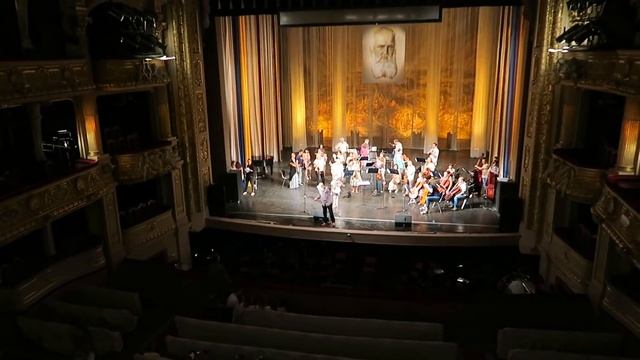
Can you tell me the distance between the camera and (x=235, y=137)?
16.1 m

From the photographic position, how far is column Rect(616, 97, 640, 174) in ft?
28.0

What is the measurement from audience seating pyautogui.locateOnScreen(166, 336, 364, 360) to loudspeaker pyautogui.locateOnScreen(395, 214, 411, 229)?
6.13 m

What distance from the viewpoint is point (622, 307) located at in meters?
7.99

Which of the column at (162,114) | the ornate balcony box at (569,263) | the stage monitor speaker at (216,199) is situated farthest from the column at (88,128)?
the ornate balcony box at (569,263)

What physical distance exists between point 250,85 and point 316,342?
1158 cm

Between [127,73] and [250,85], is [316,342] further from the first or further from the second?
[250,85]

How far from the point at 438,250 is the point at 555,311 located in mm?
3921

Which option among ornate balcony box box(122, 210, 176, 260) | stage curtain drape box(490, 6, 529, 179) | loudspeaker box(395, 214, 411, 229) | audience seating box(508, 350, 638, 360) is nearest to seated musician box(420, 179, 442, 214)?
loudspeaker box(395, 214, 411, 229)

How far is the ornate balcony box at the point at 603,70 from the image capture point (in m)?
8.12

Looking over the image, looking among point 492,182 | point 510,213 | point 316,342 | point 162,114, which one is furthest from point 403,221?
point 162,114

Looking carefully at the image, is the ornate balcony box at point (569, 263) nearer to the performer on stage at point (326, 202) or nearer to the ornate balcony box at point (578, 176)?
the ornate balcony box at point (578, 176)

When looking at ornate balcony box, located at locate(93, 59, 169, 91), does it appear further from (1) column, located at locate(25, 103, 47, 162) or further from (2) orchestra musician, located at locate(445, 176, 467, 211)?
(2) orchestra musician, located at locate(445, 176, 467, 211)

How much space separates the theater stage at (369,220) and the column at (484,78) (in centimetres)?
456

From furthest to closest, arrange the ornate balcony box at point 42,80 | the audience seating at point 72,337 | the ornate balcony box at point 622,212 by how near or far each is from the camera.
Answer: the ornate balcony box at point 42,80, the audience seating at point 72,337, the ornate balcony box at point 622,212
